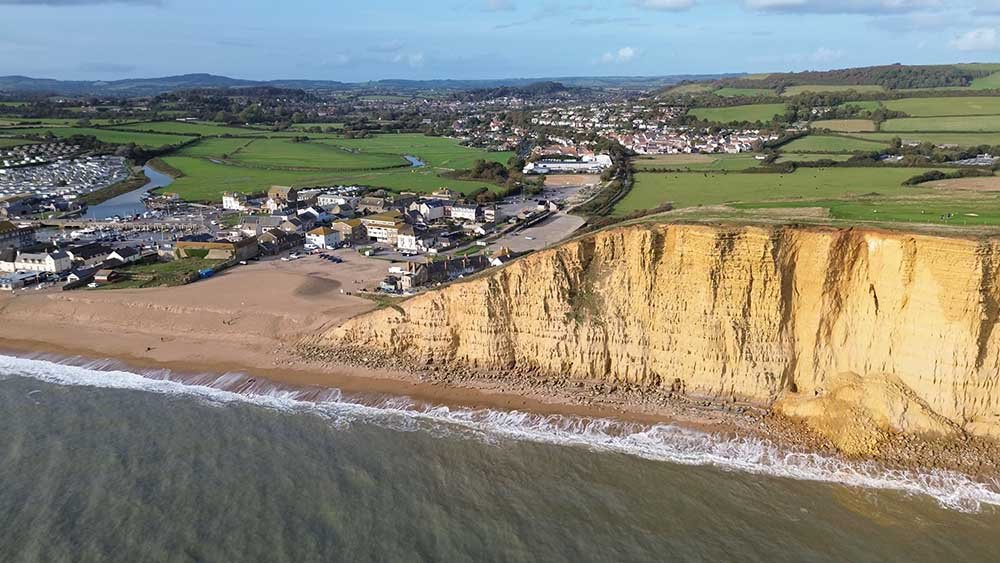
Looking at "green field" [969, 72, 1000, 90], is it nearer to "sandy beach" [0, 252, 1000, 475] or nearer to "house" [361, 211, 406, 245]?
"house" [361, 211, 406, 245]

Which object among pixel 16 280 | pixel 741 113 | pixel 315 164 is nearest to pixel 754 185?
pixel 16 280

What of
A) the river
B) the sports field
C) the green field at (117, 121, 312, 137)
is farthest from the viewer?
the green field at (117, 121, 312, 137)

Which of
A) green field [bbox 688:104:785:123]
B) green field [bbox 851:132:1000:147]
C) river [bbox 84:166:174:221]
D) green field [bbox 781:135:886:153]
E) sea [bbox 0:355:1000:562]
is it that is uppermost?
green field [bbox 688:104:785:123]

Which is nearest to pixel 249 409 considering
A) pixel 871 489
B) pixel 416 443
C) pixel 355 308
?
pixel 416 443

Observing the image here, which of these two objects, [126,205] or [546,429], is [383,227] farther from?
[546,429]

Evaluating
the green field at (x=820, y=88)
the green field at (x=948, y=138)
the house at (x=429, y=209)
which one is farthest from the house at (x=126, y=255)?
the green field at (x=820, y=88)

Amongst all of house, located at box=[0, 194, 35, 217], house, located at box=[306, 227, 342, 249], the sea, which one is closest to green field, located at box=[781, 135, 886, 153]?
house, located at box=[306, 227, 342, 249]

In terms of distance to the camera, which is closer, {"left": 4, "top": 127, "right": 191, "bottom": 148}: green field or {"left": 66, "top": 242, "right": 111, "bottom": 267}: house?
{"left": 66, "top": 242, "right": 111, "bottom": 267}: house
